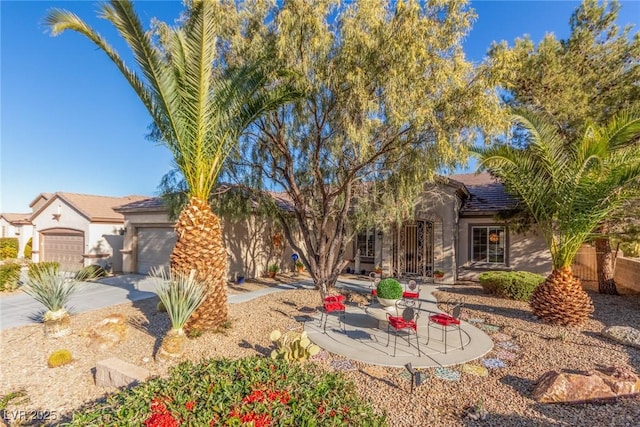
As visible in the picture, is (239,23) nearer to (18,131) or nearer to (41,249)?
(18,131)

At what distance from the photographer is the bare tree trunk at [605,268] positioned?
13.8m

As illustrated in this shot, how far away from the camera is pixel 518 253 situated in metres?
16.1

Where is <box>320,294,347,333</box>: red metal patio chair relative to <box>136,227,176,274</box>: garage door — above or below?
below

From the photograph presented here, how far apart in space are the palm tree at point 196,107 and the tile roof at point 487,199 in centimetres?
1125

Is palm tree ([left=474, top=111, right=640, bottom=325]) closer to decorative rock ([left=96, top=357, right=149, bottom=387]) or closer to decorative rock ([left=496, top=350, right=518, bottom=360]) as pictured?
decorative rock ([left=496, top=350, right=518, bottom=360])

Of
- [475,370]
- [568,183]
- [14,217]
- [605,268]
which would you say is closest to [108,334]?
[475,370]

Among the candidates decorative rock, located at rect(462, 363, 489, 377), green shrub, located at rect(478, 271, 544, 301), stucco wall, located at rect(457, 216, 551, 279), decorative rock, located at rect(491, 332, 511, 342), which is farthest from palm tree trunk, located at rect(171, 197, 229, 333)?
stucco wall, located at rect(457, 216, 551, 279)

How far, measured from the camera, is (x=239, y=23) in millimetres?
9789

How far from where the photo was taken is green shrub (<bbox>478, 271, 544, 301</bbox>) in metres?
12.2

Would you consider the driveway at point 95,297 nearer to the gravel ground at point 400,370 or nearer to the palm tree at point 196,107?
the gravel ground at point 400,370

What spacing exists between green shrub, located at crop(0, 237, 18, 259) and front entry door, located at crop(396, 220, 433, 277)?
31108 mm

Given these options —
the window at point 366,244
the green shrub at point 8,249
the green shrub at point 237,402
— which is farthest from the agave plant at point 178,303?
the green shrub at point 8,249

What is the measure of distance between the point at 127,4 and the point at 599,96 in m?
16.7

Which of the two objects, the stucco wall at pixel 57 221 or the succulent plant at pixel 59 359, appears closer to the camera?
the succulent plant at pixel 59 359
